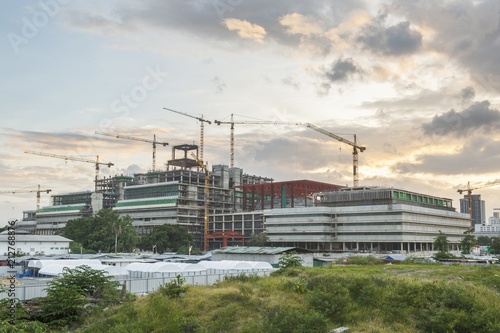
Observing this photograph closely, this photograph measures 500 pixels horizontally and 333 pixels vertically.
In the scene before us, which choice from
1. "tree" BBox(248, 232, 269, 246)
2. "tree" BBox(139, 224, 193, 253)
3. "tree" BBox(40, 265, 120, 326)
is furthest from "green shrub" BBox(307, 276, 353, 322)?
"tree" BBox(139, 224, 193, 253)

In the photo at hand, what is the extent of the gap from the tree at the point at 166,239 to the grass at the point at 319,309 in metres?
147

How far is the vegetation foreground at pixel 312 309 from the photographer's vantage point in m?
34.8

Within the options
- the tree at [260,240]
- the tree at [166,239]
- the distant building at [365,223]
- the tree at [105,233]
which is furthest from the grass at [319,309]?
the tree at [166,239]

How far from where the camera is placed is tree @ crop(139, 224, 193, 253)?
19075cm

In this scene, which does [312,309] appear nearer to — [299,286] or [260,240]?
[299,286]

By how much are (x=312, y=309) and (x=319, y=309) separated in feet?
3.29

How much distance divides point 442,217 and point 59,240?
466 ft

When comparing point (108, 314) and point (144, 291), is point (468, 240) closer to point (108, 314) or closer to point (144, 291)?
point (144, 291)

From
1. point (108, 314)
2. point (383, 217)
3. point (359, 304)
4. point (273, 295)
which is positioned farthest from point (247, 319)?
point (383, 217)

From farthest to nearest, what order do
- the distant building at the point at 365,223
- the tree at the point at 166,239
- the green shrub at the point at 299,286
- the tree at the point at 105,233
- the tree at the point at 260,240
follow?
the tree at the point at 166,239, the tree at the point at 260,240, the tree at the point at 105,233, the distant building at the point at 365,223, the green shrub at the point at 299,286

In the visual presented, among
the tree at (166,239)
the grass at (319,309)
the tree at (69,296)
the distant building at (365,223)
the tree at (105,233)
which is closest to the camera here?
the grass at (319,309)

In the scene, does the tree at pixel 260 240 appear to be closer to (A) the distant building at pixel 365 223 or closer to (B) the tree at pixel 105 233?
(A) the distant building at pixel 365 223

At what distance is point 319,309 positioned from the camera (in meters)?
38.7

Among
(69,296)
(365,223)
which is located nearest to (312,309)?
(69,296)
